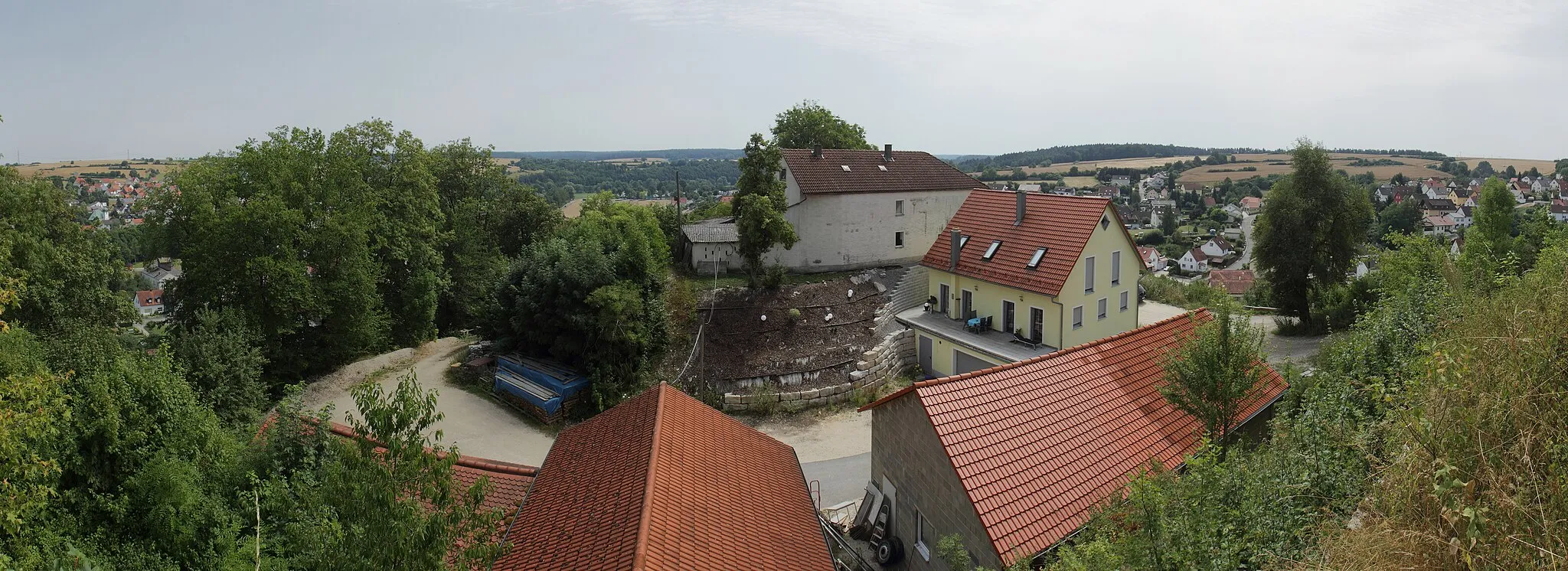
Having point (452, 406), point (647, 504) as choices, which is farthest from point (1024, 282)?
point (452, 406)

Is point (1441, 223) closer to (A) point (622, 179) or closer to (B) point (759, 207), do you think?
(B) point (759, 207)


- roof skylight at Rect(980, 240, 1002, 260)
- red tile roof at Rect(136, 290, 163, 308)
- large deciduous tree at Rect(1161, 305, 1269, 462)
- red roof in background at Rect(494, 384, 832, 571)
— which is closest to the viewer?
red roof in background at Rect(494, 384, 832, 571)

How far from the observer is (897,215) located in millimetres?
33844

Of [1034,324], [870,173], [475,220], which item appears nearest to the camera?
[1034,324]

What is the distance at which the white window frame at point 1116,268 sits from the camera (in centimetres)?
2622

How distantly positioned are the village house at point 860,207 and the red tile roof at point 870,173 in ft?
0.11

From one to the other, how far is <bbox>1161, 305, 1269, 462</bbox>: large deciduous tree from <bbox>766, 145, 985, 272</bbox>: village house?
1969 centimetres

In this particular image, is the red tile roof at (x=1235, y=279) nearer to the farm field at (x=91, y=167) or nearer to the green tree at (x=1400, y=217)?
the green tree at (x=1400, y=217)

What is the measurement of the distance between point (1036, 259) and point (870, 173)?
419 inches

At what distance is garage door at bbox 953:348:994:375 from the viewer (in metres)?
24.9

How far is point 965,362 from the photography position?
2534cm

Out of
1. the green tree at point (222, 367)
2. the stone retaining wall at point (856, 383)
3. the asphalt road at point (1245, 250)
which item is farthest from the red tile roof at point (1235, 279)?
the green tree at point (222, 367)

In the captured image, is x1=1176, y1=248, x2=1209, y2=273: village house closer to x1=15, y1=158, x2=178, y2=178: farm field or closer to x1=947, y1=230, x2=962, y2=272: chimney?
x1=947, y1=230, x2=962, y2=272: chimney

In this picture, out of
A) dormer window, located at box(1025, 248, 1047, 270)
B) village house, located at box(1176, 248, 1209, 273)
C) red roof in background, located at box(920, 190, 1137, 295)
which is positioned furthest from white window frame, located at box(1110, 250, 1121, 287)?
village house, located at box(1176, 248, 1209, 273)
